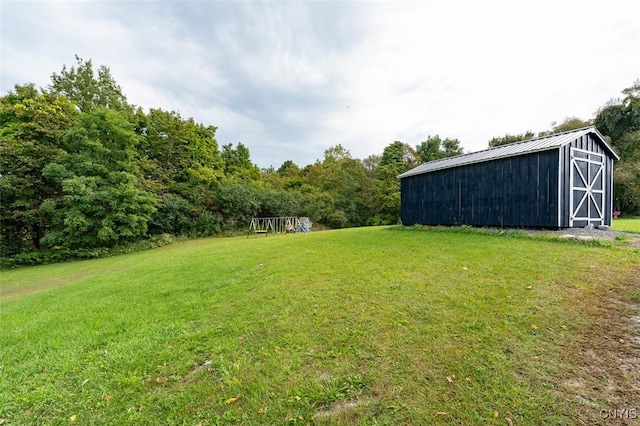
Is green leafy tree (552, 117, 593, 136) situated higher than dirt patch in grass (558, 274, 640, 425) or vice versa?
green leafy tree (552, 117, 593, 136)

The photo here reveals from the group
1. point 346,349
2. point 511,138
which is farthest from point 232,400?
point 511,138

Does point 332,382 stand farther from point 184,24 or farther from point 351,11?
point 184,24

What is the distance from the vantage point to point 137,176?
16.5 meters

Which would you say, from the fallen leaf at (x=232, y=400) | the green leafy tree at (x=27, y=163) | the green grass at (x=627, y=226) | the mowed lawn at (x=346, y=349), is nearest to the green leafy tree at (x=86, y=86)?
the green leafy tree at (x=27, y=163)

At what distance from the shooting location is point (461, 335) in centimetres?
274

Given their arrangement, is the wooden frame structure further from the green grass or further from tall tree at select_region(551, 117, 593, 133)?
tall tree at select_region(551, 117, 593, 133)

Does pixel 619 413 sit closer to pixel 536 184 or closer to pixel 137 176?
pixel 536 184

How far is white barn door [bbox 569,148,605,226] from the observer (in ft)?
27.5

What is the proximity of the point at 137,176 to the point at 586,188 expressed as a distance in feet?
72.7

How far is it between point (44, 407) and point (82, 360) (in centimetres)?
69

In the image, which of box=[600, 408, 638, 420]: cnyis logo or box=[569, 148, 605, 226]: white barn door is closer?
box=[600, 408, 638, 420]: cnyis logo

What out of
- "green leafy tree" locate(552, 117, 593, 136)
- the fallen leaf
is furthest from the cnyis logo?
"green leafy tree" locate(552, 117, 593, 136)

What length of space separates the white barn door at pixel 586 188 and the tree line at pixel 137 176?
48.0 ft

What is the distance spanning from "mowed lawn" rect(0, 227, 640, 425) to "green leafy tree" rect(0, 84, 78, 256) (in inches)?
465
